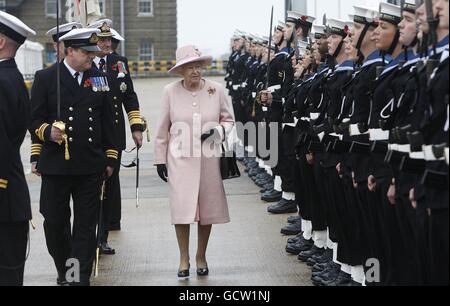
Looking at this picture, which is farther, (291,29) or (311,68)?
(291,29)

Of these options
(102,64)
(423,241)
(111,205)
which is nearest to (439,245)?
(423,241)

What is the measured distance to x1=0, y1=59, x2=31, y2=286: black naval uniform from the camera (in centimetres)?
762

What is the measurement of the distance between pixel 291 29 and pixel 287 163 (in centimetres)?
166

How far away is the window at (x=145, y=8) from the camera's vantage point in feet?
226

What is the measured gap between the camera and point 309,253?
10500mm

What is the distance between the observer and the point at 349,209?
346 inches

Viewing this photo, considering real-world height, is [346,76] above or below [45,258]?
above

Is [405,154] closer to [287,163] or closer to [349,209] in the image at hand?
[349,209]

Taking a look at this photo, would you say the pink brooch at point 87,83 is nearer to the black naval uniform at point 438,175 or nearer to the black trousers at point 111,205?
the black trousers at point 111,205

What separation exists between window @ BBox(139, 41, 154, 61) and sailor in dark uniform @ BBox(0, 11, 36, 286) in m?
60.7

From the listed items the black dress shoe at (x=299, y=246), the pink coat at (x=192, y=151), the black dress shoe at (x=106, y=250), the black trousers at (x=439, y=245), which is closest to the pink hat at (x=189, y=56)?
the pink coat at (x=192, y=151)

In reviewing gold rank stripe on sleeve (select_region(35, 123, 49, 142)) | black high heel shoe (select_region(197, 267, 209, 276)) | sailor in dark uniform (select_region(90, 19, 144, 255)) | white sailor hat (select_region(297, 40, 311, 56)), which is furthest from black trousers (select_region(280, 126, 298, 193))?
gold rank stripe on sleeve (select_region(35, 123, 49, 142))

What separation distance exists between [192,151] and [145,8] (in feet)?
196

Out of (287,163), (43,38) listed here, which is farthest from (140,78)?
(287,163)
